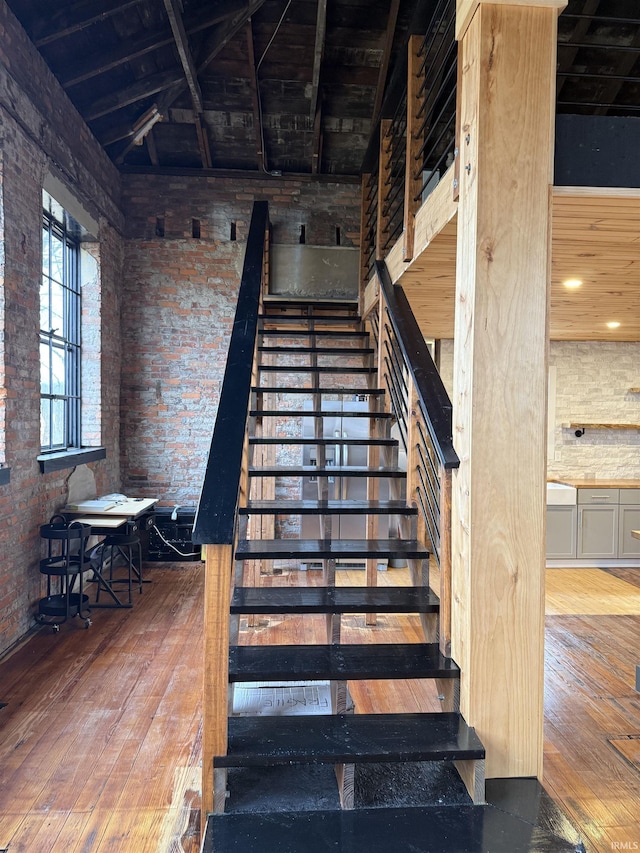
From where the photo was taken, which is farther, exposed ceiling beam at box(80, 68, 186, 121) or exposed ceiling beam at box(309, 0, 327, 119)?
exposed ceiling beam at box(80, 68, 186, 121)

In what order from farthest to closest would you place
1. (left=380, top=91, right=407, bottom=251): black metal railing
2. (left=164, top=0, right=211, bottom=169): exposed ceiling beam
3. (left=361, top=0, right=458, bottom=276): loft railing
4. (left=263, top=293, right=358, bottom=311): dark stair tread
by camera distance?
(left=263, top=293, right=358, bottom=311): dark stair tread, (left=164, top=0, right=211, bottom=169): exposed ceiling beam, (left=380, top=91, right=407, bottom=251): black metal railing, (left=361, top=0, right=458, bottom=276): loft railing

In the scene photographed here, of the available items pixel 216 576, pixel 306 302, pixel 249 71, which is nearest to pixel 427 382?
pixel 216 576

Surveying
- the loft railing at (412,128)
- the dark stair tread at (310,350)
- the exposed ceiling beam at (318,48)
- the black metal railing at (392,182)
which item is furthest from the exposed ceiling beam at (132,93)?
the dark stair tread at (310,350)

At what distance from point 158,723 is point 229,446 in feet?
5.68

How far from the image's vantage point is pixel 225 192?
6.86 m

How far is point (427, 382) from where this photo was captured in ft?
9.03

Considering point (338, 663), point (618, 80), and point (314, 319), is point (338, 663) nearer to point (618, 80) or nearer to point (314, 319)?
point (314, 319)

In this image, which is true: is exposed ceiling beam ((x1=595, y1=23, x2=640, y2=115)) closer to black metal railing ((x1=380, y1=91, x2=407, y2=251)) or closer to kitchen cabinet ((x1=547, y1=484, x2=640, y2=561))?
black metal railing ((x1=380, y1=91, x2=407, y2=251))

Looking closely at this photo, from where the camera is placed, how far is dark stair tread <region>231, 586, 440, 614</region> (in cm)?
232

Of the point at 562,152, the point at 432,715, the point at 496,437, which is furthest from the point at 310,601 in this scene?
the point at 562,152

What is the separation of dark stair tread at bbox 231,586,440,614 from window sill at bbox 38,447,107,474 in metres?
2.63

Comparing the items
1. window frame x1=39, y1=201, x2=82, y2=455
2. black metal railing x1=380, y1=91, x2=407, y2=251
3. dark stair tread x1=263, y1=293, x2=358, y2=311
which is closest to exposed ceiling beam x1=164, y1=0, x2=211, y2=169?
window frame x1=39, y1=201, x2=82, y2=455

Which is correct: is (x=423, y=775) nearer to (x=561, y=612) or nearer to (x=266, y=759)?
(x=266, y=759)

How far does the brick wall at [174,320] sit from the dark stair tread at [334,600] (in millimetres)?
4358
